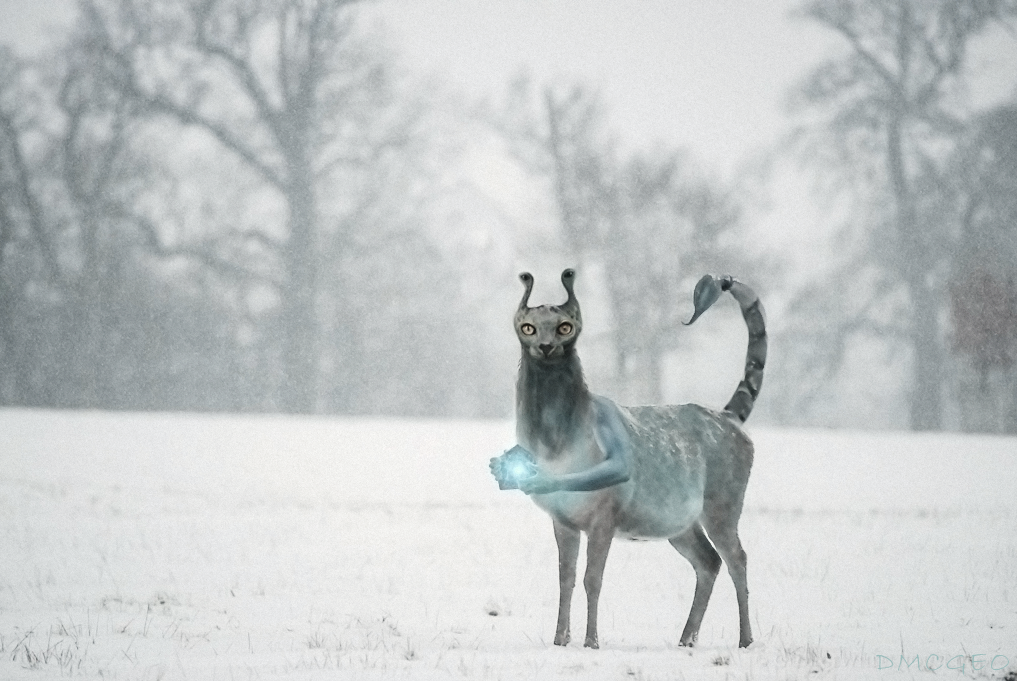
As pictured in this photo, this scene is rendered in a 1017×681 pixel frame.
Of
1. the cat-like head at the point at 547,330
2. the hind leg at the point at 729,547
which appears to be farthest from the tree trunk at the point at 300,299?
the cat-like head at the point at 547,330

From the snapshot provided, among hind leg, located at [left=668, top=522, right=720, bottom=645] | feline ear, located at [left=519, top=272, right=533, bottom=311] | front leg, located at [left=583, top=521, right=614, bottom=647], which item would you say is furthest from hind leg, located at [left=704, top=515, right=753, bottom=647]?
feline ear, located at [left=519, top=272, right=533, bottom=311]

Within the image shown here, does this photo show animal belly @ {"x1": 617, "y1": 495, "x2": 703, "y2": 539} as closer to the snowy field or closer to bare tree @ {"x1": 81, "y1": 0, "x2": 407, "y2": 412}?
the snowy field

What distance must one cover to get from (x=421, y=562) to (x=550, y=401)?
530 cm

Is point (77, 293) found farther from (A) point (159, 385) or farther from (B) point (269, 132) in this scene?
(B) point (269, 132)

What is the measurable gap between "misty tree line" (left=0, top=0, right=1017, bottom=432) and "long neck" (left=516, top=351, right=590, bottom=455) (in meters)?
13.3

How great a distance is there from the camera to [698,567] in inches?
242

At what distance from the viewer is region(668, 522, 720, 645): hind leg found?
20.0 feet

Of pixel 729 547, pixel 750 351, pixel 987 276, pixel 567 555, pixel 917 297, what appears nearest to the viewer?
pixel 567 555

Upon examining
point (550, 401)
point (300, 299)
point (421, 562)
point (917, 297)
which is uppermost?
point (917, 297)

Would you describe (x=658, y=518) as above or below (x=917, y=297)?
below

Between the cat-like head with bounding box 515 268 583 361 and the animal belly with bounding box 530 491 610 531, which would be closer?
the cat-like head with bounding box 515 268 583 361

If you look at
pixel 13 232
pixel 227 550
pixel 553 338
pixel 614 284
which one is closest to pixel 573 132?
pixel 614 284

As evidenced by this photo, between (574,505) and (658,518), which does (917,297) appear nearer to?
→ (658,518)

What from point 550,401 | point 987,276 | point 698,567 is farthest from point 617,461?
point 987,276
